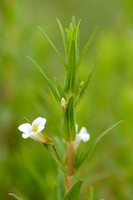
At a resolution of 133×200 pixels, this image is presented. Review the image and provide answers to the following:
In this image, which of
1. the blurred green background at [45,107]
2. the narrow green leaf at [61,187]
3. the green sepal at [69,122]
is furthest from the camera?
the blurred green background at [45,107]

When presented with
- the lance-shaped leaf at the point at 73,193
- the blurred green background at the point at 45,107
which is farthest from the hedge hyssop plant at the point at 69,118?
the blurred green background at the point at 45,107

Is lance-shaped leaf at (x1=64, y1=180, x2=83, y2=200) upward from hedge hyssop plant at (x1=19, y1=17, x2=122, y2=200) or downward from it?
downward

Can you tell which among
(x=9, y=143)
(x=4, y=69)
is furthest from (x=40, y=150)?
(x=4, y=69)

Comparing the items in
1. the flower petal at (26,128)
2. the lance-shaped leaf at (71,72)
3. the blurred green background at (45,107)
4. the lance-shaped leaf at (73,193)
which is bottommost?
the blurred green background at (45,107)

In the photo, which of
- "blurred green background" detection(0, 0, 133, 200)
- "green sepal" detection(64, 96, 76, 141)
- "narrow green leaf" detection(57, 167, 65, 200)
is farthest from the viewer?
"blurred green background" detection(0, 0, 133, 200)

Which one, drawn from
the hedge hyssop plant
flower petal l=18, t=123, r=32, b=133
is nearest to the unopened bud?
the hedge hyssop plant

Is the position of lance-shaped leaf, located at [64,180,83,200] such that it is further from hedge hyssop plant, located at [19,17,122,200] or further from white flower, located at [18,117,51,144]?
white flower, located at [18,117,51,144]

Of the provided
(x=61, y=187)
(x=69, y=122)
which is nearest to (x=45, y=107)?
(x=61, y=187)

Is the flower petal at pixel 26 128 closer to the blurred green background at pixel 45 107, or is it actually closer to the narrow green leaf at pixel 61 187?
the narrow green leaf at pixel 61 187
